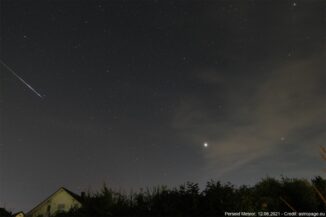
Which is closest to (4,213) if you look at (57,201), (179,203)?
(57,201)

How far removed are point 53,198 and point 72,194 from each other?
9.18 ft

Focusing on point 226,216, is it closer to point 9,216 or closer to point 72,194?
point 9,216

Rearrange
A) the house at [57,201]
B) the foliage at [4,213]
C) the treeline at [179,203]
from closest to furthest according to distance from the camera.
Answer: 1. the treeline at [179,203]
2. the foliage at [4,213]
3. the house at [57,201]

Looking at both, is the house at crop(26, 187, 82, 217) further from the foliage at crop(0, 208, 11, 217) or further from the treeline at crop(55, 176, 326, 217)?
the treeline at crop(55, 176, 326, 217)

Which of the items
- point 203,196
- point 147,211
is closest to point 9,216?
point 147,211

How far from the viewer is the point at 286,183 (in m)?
29.0

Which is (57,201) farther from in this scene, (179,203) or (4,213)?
(179,203)

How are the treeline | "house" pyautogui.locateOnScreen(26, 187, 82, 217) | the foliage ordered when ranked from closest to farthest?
the treeline < the foliage < "house" pyautogui.locateOnScreen(26, 187, 82, 217)

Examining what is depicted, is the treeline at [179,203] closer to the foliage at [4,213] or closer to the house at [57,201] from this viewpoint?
the foliage at [4,213]

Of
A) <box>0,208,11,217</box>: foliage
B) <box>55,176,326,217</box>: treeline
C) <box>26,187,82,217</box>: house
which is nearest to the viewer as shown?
<box>55,176,326,217</box>: treeline

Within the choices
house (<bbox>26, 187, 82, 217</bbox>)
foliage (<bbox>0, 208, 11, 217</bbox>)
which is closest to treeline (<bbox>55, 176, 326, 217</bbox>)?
foliage (<bbox>0, 208, 11, 217</bbox>)

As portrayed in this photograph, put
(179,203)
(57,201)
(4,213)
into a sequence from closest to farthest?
(179,203) < (4,213) < (57,201)

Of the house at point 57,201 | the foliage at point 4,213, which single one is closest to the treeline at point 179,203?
the foliage at point 4,213

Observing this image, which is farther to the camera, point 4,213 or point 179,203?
point 4,213
